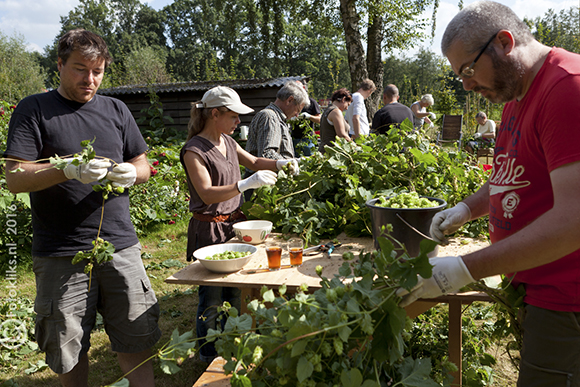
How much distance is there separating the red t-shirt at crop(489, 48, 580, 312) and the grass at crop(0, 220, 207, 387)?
2329mm

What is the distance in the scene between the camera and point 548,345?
1146 millimetres

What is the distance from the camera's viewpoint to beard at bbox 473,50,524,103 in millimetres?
1131

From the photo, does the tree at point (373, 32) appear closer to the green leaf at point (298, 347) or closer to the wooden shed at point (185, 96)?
the wooden shed at point (185, 96)

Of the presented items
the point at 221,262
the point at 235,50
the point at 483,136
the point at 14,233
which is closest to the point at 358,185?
the point at 221,262

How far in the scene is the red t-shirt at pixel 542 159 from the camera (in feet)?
3.20

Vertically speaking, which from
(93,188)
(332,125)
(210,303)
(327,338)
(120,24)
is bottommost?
(210,303)

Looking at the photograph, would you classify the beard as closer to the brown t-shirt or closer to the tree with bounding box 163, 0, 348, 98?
the brown t-shirt

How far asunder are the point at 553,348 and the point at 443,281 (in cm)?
42

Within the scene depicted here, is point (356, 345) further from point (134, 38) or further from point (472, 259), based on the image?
point (134, 38)

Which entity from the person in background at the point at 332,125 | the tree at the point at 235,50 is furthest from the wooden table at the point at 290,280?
the tree at the point at 235,50

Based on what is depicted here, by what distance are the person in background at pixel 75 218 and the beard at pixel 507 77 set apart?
1611 mm

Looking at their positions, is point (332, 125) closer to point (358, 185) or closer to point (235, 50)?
point (358, 185)

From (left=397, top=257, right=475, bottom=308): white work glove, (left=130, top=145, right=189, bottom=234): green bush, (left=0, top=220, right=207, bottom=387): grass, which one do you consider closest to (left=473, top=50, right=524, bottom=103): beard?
(left=397, top=257, right=475, bottom=308): white work glove

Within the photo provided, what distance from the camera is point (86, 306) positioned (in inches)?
77.9
